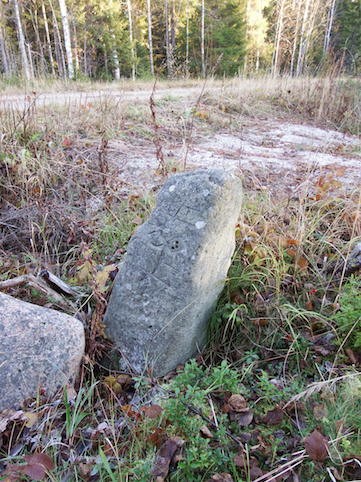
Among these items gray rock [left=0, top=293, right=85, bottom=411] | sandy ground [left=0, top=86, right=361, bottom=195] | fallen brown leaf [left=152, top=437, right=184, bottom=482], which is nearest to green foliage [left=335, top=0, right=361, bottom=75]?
sandy ground [left=0, top=86, right=361, bottom=195]

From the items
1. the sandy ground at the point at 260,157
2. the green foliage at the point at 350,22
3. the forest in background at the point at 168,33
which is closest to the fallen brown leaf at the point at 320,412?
the sandy ground at the point at 260,157

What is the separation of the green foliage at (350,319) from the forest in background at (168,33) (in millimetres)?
17426

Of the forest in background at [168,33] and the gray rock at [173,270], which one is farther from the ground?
the forest in background at [168,33]

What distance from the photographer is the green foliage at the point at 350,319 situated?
186 centimetres

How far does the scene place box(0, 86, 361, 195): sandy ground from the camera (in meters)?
3.70

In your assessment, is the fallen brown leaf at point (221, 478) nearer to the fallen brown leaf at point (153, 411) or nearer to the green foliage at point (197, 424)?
the green foliage at point (197, 424)

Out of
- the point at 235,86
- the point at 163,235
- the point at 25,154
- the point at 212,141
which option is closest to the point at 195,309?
the point at 163,235

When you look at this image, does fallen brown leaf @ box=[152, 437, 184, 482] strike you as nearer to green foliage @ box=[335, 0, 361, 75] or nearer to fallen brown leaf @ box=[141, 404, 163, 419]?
fallen brown leaf @ box=[141, 404, 163, 419]

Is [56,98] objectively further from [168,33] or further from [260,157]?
[168,33]

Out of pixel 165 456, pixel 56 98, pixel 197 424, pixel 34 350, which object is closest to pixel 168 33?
pixel 56 98

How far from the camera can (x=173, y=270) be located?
6.45ft

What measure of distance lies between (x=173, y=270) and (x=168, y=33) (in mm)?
23891

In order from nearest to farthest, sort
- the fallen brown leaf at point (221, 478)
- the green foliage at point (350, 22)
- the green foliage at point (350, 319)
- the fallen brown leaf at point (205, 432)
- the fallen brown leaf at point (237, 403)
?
the fallen brown leaf at point (221, 478) < the fallen brown leaf at point (205, 432) < the fallen brown leaf at point (237, 403) < the green foliage at point (350, 319) < the green foliage at point (350, 22)

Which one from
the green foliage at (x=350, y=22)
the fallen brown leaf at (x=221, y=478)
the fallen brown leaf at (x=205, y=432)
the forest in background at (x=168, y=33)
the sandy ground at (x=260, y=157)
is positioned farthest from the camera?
Result: the green foliage at (x=350, y=22)
